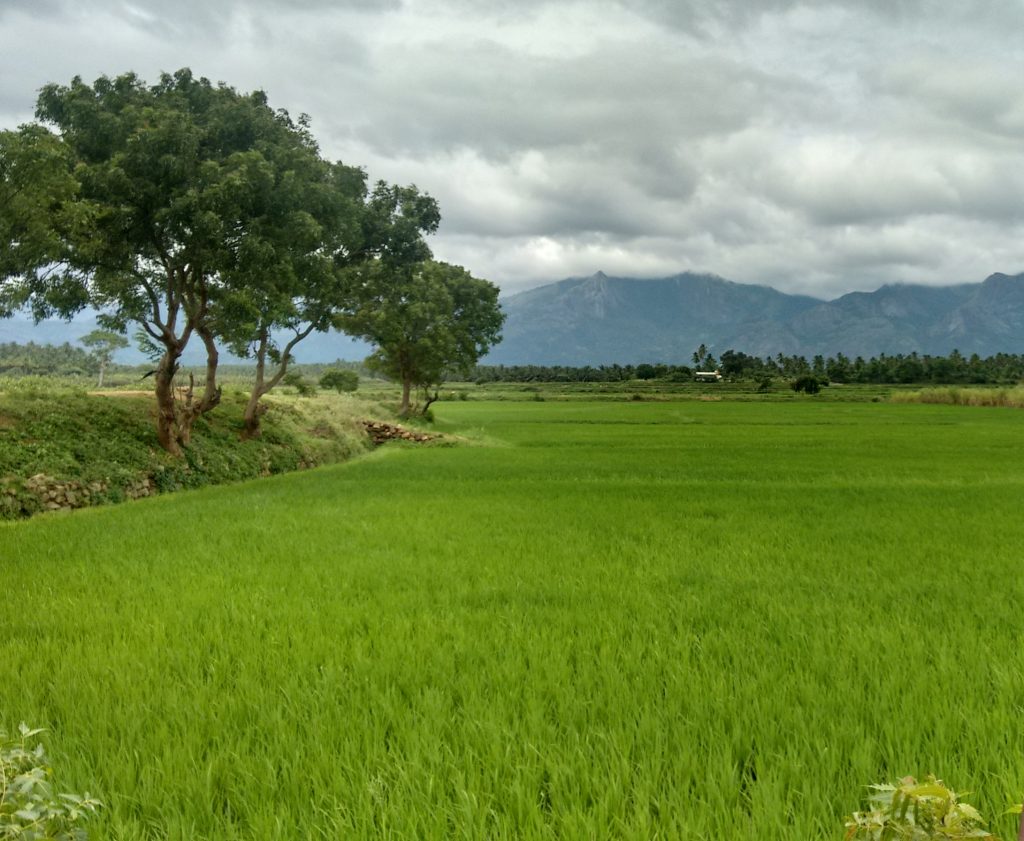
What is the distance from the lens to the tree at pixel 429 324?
34.0m

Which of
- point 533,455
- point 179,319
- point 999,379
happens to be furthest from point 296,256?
point 999,379

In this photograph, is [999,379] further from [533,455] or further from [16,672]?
[16,672]

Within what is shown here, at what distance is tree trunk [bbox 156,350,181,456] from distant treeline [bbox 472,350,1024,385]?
4131 inches

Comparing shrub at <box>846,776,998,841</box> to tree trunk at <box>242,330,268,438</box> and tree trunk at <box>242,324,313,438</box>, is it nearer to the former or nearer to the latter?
tree trunk at <box>242,324,313,438</box>

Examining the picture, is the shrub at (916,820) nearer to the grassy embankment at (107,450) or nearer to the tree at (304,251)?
the grassy embankment at (107,450)

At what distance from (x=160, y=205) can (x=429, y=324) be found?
28.8 metres

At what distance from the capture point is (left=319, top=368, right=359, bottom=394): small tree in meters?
83.0

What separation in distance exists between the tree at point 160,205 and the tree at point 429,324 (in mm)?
Result: 12051

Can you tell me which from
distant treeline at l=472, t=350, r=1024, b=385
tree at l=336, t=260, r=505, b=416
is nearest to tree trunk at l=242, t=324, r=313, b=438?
tree at l=336, t=260, r=505, b=416

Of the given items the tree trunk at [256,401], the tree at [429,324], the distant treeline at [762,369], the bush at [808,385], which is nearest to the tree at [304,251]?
the tree trunk at [256,401]

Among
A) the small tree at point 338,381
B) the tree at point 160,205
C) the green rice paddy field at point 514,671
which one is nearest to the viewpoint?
the green rice paddy field at point 514,671

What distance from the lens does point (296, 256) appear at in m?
21.6

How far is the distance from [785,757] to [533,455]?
23.1 metres

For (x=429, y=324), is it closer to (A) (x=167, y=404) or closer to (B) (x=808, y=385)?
(A) (x=167, y=404)
